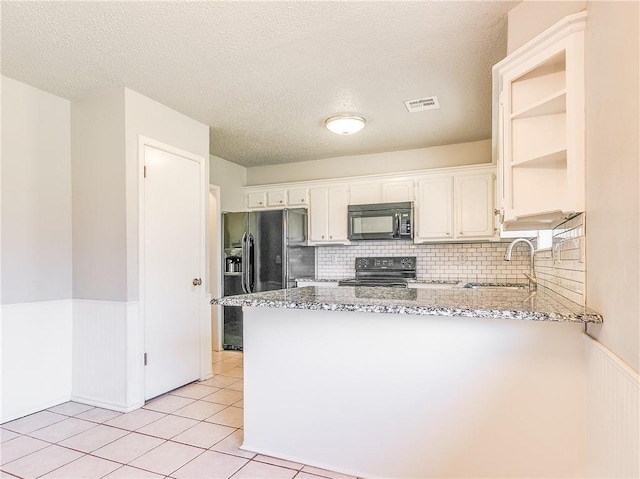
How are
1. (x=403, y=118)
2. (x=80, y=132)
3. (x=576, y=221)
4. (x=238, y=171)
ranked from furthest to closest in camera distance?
(x=238, y=171) → (x=403, y=118) → (x=80, y=132) → (x=576, y=221)

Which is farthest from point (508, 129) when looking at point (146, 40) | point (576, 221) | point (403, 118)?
point (146, 40)

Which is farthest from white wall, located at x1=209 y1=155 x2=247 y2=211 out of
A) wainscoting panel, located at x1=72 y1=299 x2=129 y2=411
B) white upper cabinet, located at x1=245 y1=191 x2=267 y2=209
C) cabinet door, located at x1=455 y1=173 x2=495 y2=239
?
cabinet door, located at x1=455 y1=173 x2=495 y2=239

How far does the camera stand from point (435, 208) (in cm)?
443

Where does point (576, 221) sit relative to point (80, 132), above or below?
below

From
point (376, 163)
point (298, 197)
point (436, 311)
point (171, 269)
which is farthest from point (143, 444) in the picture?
point (376, 163)

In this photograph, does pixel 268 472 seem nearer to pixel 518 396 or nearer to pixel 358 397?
pixel 358 397

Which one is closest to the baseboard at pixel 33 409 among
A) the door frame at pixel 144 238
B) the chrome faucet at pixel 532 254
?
the door frame at pixel 144 238

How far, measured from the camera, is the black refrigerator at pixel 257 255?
4617 millimetres

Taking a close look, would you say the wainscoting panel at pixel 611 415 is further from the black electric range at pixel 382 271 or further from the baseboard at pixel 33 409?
the baseboard at pixel 33 409

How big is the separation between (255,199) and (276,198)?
0.33m

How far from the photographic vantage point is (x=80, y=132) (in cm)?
320

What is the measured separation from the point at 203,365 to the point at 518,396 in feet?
9.38

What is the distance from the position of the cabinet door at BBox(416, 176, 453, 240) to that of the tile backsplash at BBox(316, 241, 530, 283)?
334 mm

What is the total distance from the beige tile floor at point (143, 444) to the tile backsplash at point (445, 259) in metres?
2.38
